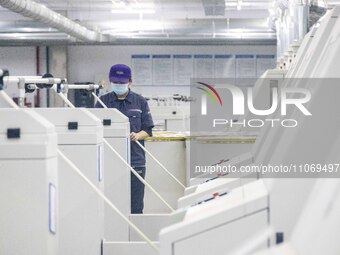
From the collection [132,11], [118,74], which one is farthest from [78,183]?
[132,11]

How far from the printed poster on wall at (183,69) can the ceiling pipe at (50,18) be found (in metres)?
1.61

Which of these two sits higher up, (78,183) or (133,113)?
(133,113)

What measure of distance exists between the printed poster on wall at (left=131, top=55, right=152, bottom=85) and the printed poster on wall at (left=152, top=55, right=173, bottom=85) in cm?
8

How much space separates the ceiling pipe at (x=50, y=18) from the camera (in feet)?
25.0

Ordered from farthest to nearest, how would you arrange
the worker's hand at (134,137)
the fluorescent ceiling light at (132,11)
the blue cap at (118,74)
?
the fluorescent ceiling light at (132,11), the blue cap at (118,74), the worker's hand at (134,137)

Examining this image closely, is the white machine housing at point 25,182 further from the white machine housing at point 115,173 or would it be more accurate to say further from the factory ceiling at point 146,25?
the factory ceiling at point 146,25

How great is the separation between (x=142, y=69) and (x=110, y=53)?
26.1 inches

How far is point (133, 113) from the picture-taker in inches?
175

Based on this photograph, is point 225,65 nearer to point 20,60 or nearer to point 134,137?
point 20,60

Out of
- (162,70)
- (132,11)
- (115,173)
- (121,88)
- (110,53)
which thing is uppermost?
(132,11)

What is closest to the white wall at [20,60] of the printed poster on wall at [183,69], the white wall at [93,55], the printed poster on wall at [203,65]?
the white wall at [93,55]

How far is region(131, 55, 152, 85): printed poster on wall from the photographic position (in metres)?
12.3

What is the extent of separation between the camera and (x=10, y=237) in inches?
79.5

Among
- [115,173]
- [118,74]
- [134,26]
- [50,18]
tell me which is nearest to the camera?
[115,173]
